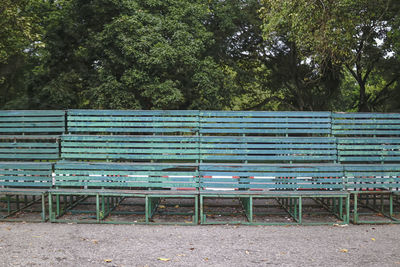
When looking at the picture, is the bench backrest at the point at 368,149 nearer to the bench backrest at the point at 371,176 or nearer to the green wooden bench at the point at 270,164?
the green wooden bench at the point at 270,164

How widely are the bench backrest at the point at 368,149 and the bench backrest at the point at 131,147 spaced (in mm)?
3228

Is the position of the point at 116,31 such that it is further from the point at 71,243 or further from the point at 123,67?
the point at 71,243

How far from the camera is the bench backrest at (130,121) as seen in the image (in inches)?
331

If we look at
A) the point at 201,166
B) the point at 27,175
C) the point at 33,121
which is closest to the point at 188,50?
the point at 33,121

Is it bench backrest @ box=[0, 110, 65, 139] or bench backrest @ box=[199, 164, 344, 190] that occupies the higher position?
bench backrest @ box=[0, 110, 65, 139]

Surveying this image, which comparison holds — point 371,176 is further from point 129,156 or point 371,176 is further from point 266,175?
point 129,156

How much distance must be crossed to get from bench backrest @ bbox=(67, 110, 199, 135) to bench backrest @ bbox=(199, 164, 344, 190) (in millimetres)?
1487

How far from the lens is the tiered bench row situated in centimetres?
739

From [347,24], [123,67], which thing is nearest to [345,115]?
[347,24]

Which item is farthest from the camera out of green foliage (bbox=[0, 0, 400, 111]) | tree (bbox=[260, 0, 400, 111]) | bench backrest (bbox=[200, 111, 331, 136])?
green foliage (bbox=[0, 0, 400, 111])

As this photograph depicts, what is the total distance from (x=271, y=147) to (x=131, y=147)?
3043 millimetres

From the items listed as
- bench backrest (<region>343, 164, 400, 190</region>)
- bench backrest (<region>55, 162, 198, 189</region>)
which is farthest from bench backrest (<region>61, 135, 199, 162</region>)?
bench backrest (<region>343, 164, 400, 190</region>)

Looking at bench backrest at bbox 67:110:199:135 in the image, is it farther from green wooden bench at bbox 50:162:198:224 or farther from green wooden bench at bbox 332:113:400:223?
green wooden bench at bbox 332:113:400:223

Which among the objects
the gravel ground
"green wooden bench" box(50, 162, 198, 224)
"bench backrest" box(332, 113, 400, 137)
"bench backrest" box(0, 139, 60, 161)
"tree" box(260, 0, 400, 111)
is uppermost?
"tree" box(260, 0, 400, 111)
